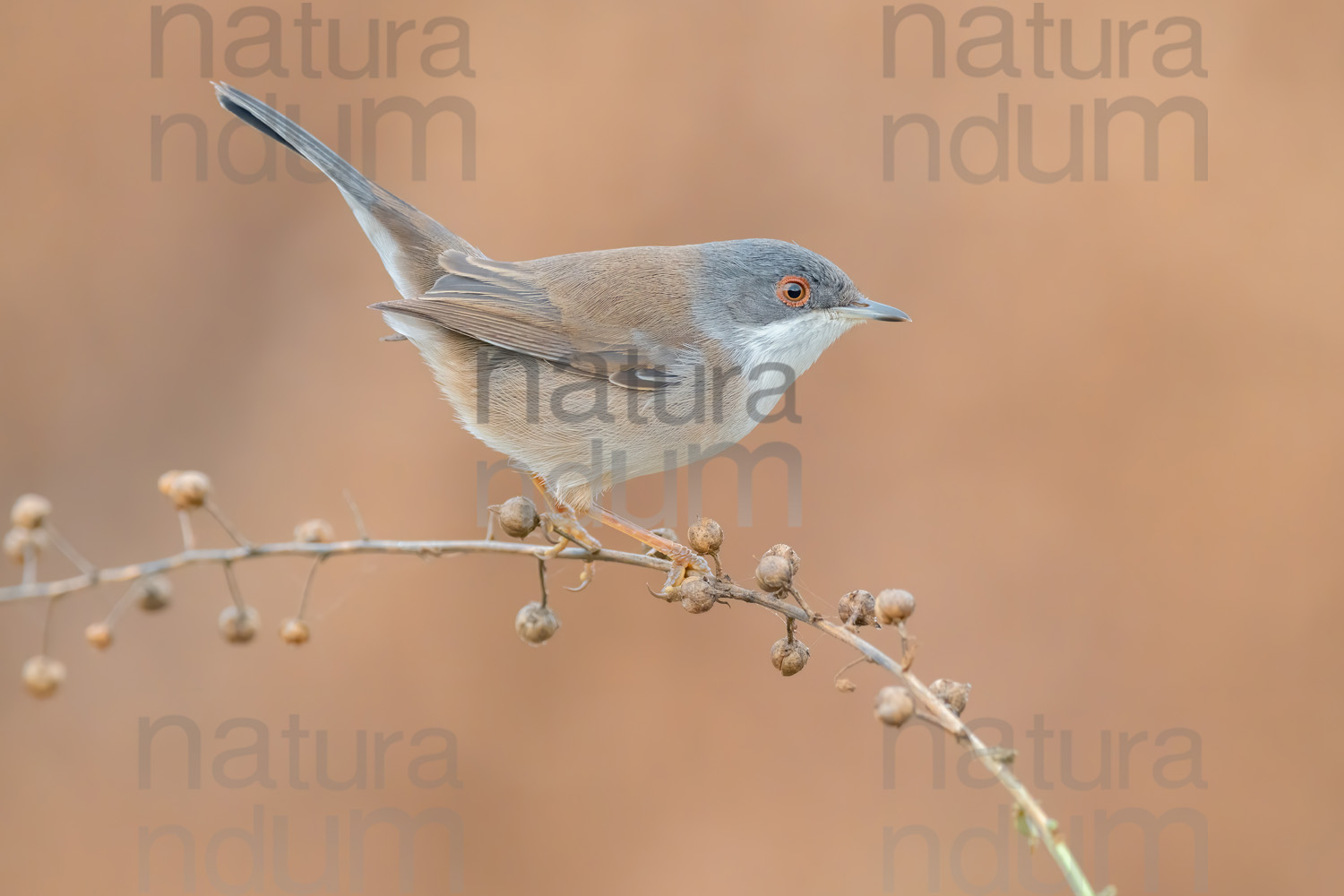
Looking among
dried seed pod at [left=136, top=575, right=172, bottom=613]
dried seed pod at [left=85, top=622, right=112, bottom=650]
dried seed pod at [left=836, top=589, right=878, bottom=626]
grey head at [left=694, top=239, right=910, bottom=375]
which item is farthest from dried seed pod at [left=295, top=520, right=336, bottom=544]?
grey head at [left=694, top=239, right=910, bottom=375]

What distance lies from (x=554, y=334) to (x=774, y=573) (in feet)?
5.91

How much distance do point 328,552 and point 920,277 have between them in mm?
4537

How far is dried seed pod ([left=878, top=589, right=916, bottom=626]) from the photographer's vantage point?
1848mm

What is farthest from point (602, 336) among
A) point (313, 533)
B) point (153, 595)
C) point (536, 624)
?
point (153, 595)

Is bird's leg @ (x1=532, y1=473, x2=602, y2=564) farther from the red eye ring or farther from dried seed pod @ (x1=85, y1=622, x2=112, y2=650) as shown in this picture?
the red eye ring

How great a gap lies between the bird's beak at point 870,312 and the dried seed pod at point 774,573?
1807 millimetres

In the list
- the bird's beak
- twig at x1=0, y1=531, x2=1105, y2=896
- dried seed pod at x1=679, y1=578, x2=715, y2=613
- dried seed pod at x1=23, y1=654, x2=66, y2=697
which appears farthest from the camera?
the bird's beak

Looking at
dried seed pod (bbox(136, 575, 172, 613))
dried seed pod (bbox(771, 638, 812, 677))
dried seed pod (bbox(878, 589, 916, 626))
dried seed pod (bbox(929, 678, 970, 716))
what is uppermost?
dried seed pod (bbox(136, 575, 172, 613))

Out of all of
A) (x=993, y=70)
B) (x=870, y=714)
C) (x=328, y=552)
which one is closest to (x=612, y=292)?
(x=328, y=552)

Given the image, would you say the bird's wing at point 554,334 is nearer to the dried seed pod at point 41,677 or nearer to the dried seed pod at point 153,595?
the dried seed pod at point 153,595

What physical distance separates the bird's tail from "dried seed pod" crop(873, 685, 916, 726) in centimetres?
282

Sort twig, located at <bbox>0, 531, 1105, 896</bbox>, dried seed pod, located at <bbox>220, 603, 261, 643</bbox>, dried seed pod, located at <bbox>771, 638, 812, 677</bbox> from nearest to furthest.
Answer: twig, located at <bbox>0, 531, 1105, 896</bbox>, dried seed pod, located at <bbox>220, 603, 261, 643</bbox>, dried seed pod, located at <bbox>771, 638, 812, 677</bbox>

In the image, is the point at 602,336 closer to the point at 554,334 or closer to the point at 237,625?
the point at 554,334

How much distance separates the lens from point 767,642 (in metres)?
5.20
